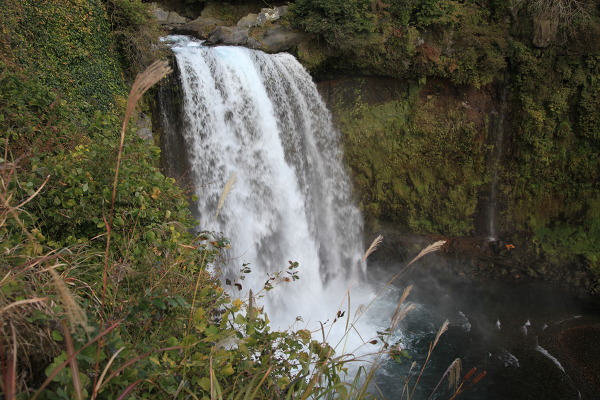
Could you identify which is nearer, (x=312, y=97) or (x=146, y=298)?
(x=146, y=298)

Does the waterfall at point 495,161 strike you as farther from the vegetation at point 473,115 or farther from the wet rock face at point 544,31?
the wet rock face at point 544,31

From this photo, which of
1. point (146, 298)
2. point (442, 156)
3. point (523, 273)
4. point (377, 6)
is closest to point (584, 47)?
point (442, 156)

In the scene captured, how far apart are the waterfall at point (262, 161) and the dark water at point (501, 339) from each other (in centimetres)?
202

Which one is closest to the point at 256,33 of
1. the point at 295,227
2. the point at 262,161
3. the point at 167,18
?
the point at 167,18

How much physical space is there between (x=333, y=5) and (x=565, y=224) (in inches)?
306

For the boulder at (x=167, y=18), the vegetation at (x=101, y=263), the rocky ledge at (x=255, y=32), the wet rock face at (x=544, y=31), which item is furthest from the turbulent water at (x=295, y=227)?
the wet rock face at (x=544, y=31)

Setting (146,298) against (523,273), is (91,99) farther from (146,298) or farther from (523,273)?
(523,273)

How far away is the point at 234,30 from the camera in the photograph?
8.98m

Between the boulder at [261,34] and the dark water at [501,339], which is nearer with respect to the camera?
the dark water at [501,339]

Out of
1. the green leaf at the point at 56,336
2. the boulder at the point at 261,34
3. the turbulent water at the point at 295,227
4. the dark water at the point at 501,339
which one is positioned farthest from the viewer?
the boulder at the point at 261,34

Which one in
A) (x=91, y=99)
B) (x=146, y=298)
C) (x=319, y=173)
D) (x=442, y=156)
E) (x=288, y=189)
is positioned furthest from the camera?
(x=442, y=156)

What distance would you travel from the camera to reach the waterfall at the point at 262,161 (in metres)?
7.30

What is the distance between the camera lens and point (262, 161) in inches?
312

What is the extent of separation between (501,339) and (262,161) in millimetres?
6031
